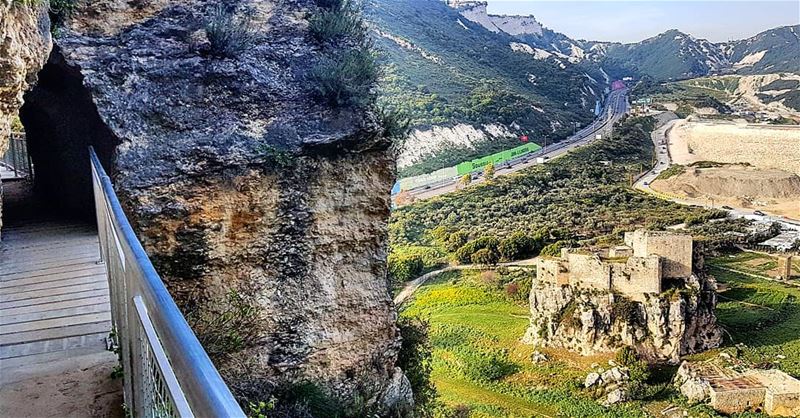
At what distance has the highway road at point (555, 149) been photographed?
3169 cm

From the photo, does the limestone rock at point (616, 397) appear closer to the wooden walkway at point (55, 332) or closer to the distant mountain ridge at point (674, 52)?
the wooden walkway at point (55, 332)

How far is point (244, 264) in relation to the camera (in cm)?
412

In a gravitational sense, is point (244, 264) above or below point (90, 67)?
below

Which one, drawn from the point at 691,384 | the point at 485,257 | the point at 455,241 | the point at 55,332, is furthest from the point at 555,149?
the point at 55,332

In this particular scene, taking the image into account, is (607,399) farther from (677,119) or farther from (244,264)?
(677,119)

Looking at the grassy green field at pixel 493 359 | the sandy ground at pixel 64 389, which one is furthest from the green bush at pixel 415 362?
the grassy green field at pixel 493 359

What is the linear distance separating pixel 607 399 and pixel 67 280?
13841mm

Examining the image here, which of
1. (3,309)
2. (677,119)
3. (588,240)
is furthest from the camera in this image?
(677,119)

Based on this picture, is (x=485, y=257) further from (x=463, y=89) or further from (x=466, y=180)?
(x=463, y=89)

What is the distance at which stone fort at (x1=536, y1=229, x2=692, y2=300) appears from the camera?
1750 cm

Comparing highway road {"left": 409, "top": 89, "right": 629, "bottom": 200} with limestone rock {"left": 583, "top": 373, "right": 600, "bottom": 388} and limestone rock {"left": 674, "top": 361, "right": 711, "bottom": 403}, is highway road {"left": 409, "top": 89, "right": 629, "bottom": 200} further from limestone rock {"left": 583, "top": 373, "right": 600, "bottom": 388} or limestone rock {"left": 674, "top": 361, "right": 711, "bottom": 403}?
limestone rock {"left": 674, "top": 361, "right": 711, "bottom": 403}

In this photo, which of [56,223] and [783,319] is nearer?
[56,223]

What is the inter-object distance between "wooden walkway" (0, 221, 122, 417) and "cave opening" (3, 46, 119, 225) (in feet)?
2.58

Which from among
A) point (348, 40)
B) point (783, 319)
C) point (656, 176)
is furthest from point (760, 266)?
point (348, 40)
